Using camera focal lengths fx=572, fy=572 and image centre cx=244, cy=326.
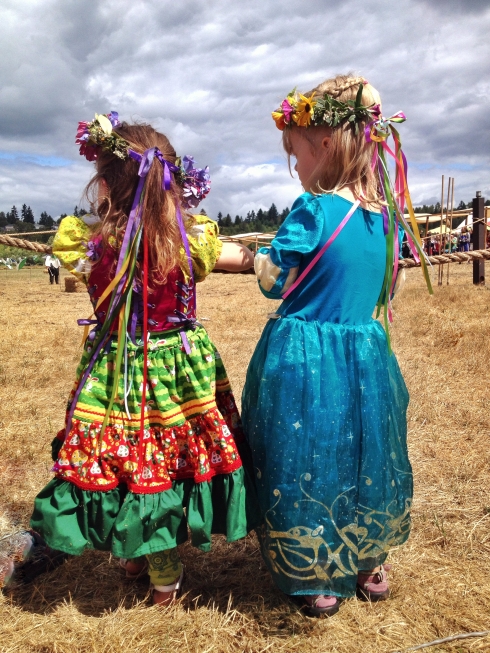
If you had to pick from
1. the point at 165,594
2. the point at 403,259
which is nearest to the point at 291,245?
the point at 403,259

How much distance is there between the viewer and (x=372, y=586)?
2154mm

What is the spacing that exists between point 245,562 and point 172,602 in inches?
16.2

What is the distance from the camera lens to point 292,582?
6.40 feet

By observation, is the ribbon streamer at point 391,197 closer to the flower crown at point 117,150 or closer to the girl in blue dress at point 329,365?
the girl in blue dress at point 329,365

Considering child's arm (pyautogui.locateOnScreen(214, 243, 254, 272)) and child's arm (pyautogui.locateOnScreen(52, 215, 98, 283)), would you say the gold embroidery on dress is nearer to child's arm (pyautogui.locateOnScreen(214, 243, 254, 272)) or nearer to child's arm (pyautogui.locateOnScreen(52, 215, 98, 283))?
child's arm (pyautogui.locateOnScreen(214, 243, 254, 272))

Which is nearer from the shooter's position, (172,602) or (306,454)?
(306,454)

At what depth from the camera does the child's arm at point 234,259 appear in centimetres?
209

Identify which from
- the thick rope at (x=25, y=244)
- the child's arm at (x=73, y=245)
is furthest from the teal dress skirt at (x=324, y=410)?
the thick rope at (x=25, y=244)

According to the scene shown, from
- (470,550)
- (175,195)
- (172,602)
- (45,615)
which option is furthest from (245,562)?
(175,195)

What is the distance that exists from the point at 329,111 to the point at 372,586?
5.63ft

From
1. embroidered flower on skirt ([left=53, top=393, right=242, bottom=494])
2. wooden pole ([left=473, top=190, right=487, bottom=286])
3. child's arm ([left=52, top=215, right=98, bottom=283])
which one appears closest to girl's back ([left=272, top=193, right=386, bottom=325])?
embroidered flower on skirt ([left=53, top=393, right=242, bottom=494])

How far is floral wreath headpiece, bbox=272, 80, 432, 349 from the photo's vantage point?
6.17 feet

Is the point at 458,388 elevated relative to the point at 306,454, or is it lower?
lower

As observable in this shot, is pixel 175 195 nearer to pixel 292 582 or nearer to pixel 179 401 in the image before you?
pixel 179 401
